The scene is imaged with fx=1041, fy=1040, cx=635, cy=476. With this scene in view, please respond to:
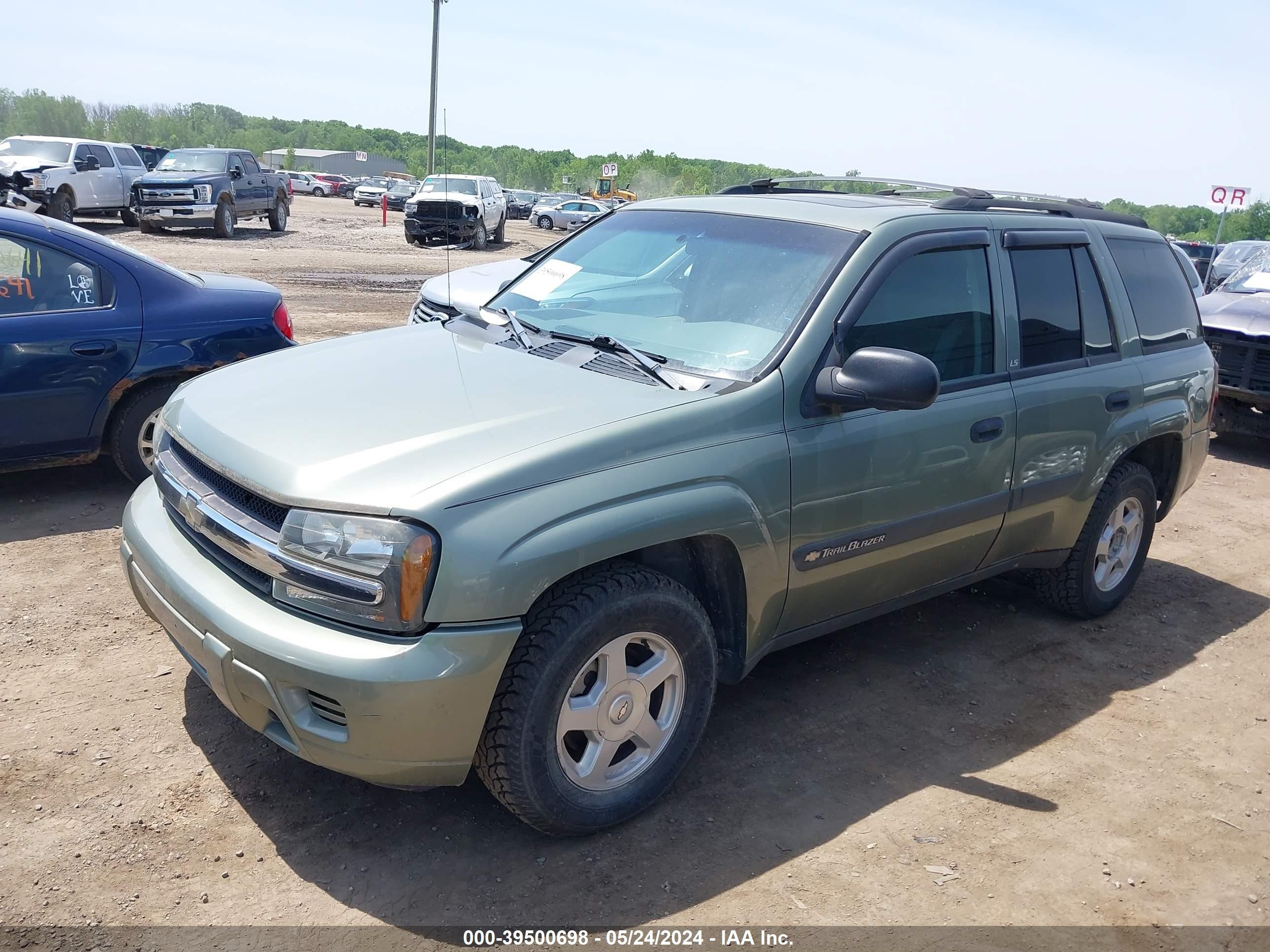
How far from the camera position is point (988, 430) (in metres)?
3.92

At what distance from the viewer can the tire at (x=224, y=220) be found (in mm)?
22109

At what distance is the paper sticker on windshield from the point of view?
168 inches

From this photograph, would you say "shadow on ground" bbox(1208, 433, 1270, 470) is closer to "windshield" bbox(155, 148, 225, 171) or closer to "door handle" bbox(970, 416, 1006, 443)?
"door handle" bbox(970, 416, 1006, 443)

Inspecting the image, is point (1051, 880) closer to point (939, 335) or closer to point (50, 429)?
point (939, 335)

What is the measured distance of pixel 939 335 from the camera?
3859 mm

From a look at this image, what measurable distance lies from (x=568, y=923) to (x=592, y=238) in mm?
2809

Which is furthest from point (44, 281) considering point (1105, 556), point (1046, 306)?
point (1105, 556)

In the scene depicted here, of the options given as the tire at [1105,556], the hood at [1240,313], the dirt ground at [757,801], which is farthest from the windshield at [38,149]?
the tire at [1105,556]

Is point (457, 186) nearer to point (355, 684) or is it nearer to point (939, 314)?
point (939, 314)

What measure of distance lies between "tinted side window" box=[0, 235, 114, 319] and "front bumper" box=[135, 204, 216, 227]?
700 inches

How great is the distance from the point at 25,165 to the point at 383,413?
21.8 meters

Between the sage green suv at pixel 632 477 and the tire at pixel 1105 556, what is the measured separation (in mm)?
38

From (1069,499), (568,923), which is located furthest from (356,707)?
(1069,499)

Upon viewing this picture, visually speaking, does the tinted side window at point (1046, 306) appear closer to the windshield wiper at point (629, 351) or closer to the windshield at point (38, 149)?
the windshield wiper at point (629, 351)
